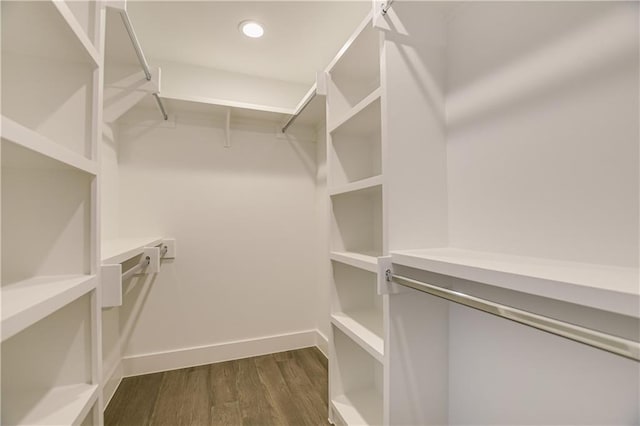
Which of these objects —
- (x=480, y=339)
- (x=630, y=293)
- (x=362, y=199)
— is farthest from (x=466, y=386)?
(x=362, y=199)

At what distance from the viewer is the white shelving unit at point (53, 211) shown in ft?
2.35

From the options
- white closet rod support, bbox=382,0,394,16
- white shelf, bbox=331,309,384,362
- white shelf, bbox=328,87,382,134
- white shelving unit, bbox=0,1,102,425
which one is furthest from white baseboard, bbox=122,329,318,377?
white closet rod support, bbox=382,0,394,16

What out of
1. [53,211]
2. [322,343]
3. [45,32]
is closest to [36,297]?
[53,211]

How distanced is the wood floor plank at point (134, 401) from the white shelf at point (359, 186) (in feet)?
5.47

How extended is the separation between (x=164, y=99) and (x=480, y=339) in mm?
2212

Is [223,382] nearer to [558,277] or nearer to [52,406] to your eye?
[52,406]

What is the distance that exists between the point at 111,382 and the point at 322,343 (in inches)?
57.8

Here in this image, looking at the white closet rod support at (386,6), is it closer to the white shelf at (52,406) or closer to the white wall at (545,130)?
the white wall at (545,130)

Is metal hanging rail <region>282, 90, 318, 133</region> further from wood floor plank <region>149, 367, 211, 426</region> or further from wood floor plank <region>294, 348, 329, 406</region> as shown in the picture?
wood floor plank <region>149, 367, 211, 426</region>

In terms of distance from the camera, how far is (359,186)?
1270mm

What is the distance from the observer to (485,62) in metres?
1.03

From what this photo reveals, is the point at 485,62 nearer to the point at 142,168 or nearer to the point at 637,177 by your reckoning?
the point at 637,177

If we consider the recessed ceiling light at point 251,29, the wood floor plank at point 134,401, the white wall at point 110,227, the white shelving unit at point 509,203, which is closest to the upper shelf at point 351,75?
the white shelving unit at point 509,203

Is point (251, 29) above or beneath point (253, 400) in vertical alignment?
above
